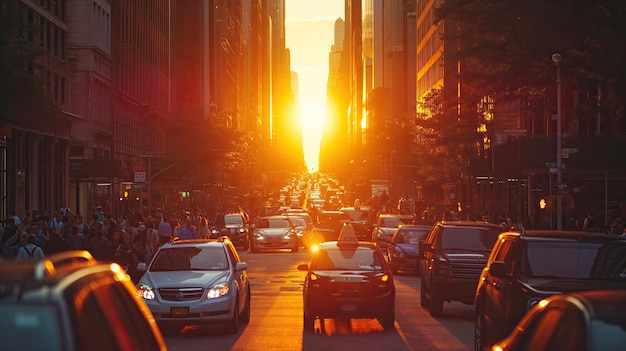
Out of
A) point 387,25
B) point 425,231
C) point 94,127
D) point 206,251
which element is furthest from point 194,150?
point 387,25

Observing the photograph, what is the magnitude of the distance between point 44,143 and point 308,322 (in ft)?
128

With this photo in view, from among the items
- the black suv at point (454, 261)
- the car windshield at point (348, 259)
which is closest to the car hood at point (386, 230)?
the black suv at point (454, 261)

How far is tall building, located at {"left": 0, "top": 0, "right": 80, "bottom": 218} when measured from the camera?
166ft

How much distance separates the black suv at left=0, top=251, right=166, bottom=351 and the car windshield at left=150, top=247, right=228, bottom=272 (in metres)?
14.6

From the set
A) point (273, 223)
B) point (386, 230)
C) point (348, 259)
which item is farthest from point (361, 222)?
point (348, 259)

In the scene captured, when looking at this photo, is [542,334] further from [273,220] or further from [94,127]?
[94,127]

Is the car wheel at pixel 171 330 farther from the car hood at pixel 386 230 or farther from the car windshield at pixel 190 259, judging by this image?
the car hood at pixel 386 230

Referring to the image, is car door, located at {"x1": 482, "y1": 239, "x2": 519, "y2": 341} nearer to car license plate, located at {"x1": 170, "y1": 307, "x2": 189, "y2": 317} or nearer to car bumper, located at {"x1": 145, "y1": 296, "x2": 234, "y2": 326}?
car bumper, located at {"x1": 145, "y1": 296, "x2": 234, "y2": 326}

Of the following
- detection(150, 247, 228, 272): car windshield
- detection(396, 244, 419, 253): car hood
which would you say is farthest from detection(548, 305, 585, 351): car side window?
detection(396, 244, 419, 253): car hood

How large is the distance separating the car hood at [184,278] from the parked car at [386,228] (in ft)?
87.4

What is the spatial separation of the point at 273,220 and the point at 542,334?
146ft

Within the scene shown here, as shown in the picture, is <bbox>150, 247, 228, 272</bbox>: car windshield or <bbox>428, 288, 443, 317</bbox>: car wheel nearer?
<bbox>150, 247, 228, 272</bbox>: car windshield

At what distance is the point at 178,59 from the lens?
12562 cm

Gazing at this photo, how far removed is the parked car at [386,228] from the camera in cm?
4679
